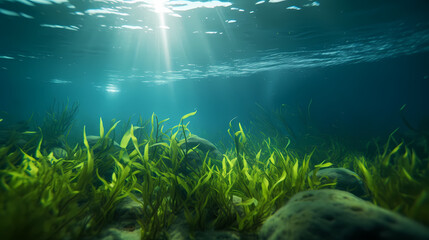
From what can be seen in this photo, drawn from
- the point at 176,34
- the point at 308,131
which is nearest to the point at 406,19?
the point at 308,131

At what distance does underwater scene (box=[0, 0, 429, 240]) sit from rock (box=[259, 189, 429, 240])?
0.01 metres

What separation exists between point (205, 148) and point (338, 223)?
4866mm

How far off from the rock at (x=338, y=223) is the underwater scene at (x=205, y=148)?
0.01m

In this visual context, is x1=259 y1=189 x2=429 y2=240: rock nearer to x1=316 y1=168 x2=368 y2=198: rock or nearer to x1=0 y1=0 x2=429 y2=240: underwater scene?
x1=0 y1=0 x2=429 y2=240: underwater scene

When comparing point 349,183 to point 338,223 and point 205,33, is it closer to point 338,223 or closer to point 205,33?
point 338,223

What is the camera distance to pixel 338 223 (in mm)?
1823

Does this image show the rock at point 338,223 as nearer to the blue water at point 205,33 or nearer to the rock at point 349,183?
the rock at point 349,183

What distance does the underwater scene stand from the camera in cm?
225

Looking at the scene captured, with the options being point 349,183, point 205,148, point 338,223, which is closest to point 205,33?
point 205,148

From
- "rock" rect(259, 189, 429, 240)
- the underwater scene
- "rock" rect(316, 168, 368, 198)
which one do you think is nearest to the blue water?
the underwater scene

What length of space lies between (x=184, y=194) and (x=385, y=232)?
10.1 feet

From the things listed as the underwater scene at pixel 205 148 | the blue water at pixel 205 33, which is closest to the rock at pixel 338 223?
the underwater scene at pixel 205 148

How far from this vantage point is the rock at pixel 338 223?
63.2 inches

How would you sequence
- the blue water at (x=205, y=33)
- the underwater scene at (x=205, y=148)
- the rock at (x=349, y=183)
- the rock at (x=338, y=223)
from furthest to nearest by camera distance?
the blue water at (x=205, y=33) < the rock at (x=349, y=183) < the underwater scene at (x=205, y=148) < the rock at (x=338, y=223)
